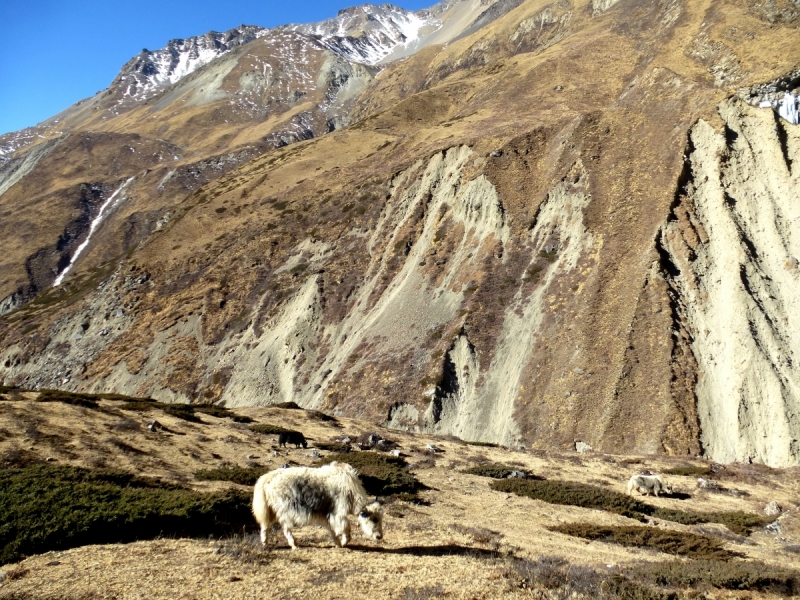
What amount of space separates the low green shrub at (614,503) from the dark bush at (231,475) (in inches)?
385

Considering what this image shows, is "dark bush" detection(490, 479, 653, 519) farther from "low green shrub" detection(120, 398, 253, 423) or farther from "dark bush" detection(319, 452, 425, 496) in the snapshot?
"low green shrub" detection(120, 398, 253, 423)

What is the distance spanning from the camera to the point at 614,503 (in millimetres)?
19734

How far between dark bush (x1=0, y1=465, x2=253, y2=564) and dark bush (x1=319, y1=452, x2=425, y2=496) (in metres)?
5.52

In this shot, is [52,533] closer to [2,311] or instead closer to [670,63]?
[670,63]

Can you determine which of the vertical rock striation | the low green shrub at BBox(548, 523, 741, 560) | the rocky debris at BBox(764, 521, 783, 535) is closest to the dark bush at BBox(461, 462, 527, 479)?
the low green shrub at BBox(548, 523, 741, 560)

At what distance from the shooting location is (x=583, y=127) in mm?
56656

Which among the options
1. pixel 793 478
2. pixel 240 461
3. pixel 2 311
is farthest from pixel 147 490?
pixel 2 311

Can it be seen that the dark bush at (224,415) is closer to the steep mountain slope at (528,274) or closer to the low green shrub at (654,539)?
the steep mountain slope at (528,274)

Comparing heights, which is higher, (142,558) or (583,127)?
(583,127)

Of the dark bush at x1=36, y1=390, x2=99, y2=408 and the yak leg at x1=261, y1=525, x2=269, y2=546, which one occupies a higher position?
the dark bush at x1=36, y1=390, x2=99, y2=408

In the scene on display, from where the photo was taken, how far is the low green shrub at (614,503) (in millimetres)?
18500

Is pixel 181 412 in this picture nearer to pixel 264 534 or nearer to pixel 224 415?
pixel 224 415

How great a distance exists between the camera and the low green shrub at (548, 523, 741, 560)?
14.0m

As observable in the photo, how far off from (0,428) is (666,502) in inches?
978
